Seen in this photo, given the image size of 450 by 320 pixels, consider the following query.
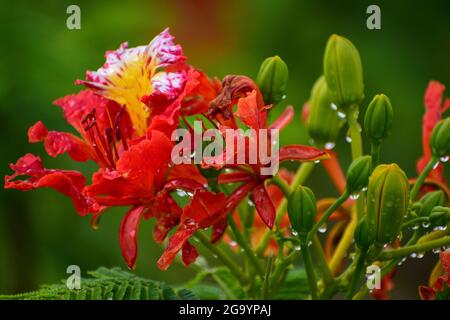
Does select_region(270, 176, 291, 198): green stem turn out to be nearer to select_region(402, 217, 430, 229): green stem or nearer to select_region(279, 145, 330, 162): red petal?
select_region(279, 145, 330, 162): red petal

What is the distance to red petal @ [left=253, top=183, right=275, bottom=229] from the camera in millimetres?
1213

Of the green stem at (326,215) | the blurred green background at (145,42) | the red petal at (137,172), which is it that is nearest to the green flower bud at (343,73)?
the green stem at (326,215)

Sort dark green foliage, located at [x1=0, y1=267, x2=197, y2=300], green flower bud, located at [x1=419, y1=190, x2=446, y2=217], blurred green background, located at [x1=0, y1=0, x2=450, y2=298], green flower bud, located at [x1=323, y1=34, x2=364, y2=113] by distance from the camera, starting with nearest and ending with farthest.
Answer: dark green foliage, located at [x1=0, y1=267, x2=197, y2=300], green flower bud, located at [x1=419, y1=190, x2=446, y2=217], green flower bud, located at [x1=323, y1=34, x2=364, y2=113], blurred green background, located at [x1=0, y1=0, x2=450, y2=298]

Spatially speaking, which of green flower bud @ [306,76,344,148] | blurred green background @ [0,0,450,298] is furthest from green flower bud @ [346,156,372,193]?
blurred green background @ [0,0,450,298]

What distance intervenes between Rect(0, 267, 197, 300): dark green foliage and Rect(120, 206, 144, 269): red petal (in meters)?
0.04

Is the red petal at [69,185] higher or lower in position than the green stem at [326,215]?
higher

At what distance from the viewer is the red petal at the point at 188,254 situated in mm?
1212

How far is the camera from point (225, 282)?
Answer: 145 centimetres

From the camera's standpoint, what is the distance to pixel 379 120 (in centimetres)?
129

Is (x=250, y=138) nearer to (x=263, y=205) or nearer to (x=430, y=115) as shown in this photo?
(x=263, y=205)

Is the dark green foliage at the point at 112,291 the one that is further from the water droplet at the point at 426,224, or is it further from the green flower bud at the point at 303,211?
the water droplet at the point at 426,224

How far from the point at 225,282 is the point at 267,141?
0.34m

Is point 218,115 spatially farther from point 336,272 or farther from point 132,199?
point 336,272

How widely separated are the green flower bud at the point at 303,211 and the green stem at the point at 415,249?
0.12 m
